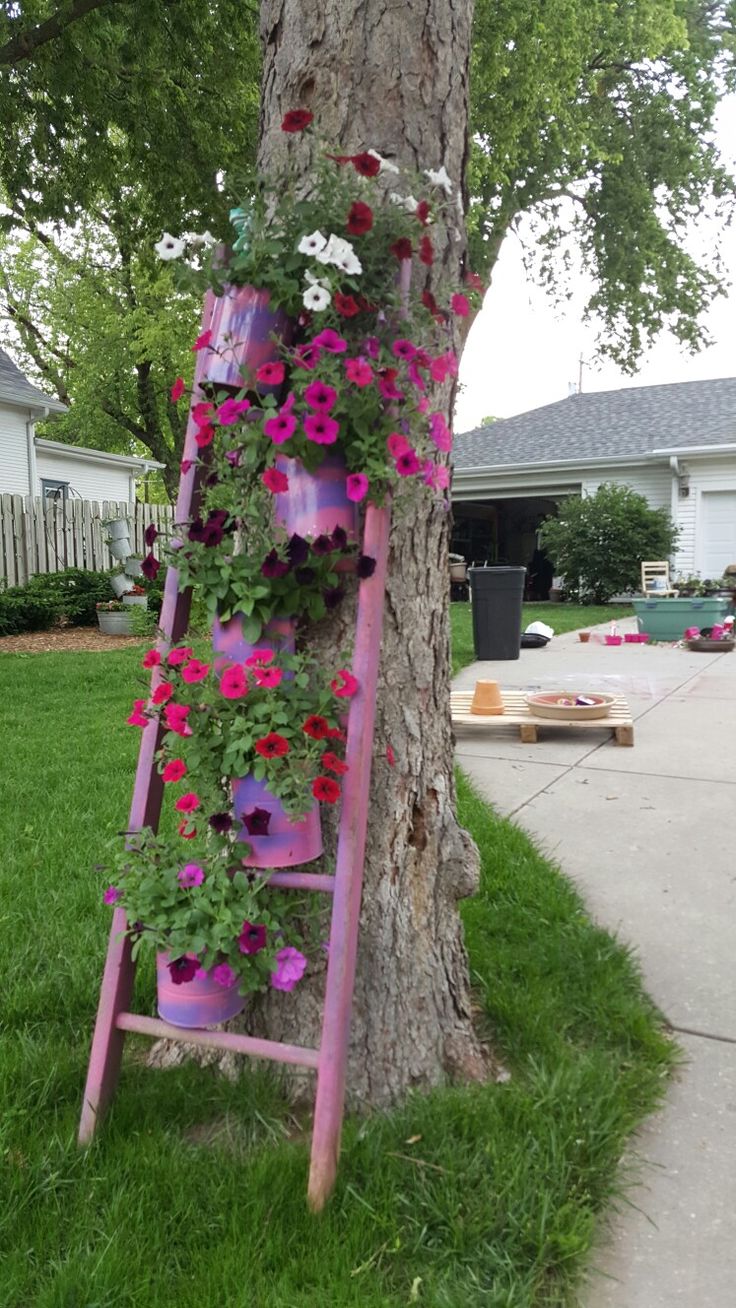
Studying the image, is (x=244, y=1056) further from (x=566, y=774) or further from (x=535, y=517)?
(x=535, y=517)

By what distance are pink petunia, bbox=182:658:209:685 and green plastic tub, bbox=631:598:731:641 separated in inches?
400

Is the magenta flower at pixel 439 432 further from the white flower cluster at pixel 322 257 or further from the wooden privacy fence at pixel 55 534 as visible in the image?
the wooden privacy fence at pixel 55 534

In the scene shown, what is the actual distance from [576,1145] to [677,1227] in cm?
22

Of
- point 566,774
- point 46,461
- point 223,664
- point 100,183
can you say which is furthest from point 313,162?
point 46,461

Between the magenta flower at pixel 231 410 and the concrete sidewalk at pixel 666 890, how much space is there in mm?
1699

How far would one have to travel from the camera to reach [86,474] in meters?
21.2

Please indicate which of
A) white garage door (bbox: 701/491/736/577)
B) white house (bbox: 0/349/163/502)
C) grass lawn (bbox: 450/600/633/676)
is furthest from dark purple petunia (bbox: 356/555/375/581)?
white garage door (bbox: 701/491/736/577)

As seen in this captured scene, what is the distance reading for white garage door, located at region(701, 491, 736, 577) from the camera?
17062mm

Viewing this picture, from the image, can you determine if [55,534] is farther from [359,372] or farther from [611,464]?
[359,372]

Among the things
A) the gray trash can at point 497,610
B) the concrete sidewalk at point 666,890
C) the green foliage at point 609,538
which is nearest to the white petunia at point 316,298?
the concrete sidewalk at point 666,890

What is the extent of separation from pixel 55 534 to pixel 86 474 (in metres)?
9.05

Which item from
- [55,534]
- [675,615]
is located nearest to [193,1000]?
[675,615]

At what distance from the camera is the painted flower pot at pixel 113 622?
35.3 feet

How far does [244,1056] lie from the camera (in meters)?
2.05
